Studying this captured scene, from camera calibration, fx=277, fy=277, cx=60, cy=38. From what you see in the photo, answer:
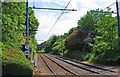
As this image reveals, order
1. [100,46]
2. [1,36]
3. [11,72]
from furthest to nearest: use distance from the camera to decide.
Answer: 1. [100,46]
2. [1,36]
3. [11,72]

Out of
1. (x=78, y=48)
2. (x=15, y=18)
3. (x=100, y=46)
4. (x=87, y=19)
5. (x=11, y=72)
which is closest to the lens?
(x=11, y=72)

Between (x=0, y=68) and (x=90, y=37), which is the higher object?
(x=90, y=37)

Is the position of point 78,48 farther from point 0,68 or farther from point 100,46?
point 0,68

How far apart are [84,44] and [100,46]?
1570cm

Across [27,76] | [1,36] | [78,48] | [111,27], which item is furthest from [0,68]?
[78,48]

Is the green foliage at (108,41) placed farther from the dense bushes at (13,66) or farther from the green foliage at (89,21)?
the green foliage at (89,21)

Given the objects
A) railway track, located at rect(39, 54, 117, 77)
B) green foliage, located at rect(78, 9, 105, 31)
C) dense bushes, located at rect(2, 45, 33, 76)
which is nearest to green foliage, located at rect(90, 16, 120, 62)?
railway track, located at rect(39, 54, 117, 77)

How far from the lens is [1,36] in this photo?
19078 mm

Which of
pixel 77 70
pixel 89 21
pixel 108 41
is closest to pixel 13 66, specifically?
pixel 77 70

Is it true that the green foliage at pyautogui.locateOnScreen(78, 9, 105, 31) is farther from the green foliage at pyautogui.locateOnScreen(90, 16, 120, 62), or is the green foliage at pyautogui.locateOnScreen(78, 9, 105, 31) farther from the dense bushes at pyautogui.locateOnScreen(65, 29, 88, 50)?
the green foliage at pyautogui.locateOnScreen(90, 16, 120, 62)

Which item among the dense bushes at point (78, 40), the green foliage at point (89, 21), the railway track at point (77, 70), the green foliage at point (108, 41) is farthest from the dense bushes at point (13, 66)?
the green foliage at point (89, 21)

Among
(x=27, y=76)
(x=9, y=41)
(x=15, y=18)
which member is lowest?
(x=27, y=76)

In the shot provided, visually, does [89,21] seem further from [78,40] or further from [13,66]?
[13,66]

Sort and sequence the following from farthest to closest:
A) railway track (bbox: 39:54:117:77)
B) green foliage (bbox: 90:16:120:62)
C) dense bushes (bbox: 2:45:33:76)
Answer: green foliage (bbox: 90:16:120:62)
railway track (bbox: 39:54:117:77)
dense bushes (bbox: 2:45:33:76)
